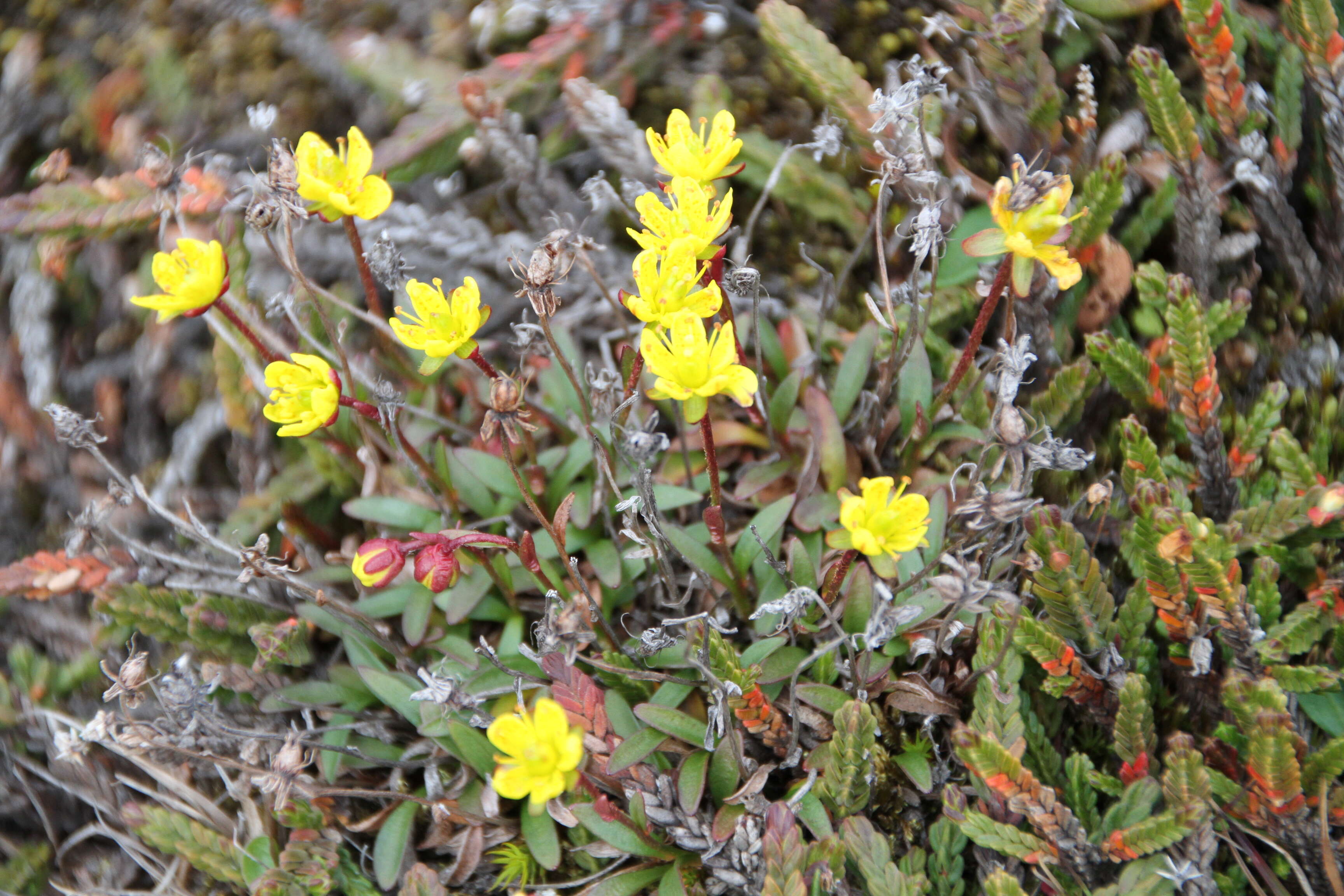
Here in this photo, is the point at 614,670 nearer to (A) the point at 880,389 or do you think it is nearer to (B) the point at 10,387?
(A) the point at 880,389

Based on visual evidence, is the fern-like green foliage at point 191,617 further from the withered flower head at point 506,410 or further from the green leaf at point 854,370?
the green leaf at point 854,370

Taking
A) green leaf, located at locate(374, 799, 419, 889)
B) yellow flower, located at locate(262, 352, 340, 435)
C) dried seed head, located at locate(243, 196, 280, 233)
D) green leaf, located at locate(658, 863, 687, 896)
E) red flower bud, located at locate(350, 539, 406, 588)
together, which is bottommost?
green leaf, located at locate(374, 799, 419, 889)

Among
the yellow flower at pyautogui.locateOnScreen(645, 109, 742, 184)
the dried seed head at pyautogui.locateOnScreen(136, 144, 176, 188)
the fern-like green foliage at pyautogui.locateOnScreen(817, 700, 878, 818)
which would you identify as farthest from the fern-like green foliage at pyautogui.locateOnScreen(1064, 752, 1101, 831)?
the dried seed head at pyautogui.locateOnScreen(136, 144, 176, 188)

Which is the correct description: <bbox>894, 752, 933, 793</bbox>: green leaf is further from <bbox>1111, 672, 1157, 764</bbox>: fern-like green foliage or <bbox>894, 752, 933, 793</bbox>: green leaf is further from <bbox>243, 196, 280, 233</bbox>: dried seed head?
<bbox>243, 196, 280, 233</bbox>: dried seed head

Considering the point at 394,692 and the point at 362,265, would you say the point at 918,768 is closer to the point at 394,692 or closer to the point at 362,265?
the point at 394,692

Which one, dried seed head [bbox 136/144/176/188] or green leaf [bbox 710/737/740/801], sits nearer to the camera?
green leaf [bbox 710/737/740/801]

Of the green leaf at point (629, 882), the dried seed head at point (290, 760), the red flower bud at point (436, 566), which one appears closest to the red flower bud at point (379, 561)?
the red flower bud at point (436, 566)

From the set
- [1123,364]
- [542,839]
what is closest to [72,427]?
[542,839]
